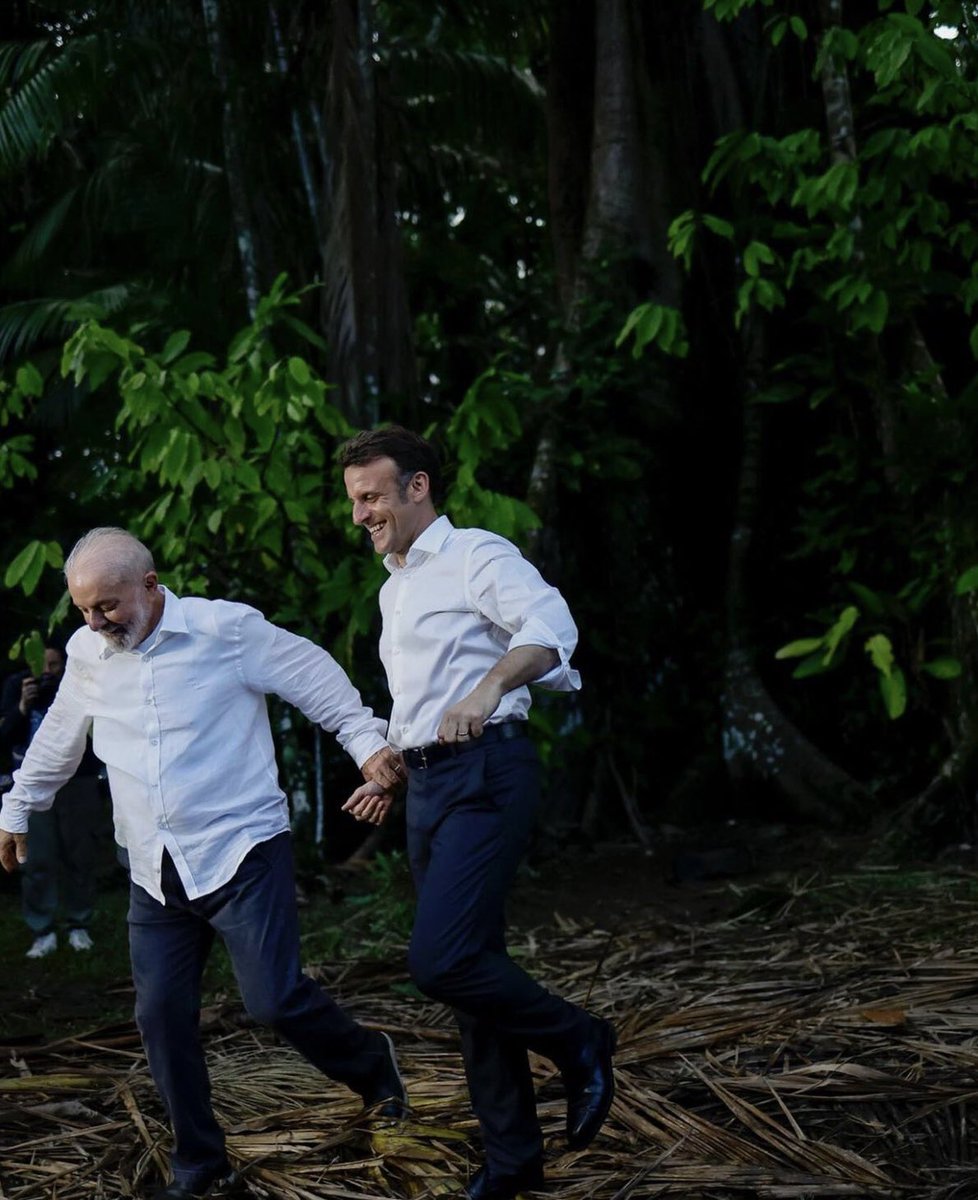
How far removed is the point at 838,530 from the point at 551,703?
2069 millimetres

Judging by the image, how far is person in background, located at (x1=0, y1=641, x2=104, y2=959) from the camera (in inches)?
335

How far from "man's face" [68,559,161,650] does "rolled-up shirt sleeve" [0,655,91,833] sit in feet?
0.90

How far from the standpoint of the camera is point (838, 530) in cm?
962

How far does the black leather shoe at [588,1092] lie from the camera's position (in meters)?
4.04

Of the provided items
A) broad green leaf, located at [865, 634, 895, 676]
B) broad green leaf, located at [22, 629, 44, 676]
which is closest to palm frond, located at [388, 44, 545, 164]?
broad green leaf, located at [22, 629, 44, 676]

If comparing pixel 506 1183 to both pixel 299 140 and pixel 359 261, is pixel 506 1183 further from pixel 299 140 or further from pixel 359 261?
pixel 299 140

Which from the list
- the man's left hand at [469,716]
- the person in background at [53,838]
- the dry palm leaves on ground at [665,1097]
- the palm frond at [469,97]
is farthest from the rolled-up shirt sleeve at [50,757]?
the palm frond at [469,97]

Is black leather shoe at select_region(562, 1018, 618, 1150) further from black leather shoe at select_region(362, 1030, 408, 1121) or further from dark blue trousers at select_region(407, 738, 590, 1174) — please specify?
black leather shoe at select_region(362, 1030, 408, 1121)

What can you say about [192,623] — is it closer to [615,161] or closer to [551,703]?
[551,703]

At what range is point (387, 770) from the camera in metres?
4.15

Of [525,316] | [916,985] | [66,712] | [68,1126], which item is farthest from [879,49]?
[525,316]

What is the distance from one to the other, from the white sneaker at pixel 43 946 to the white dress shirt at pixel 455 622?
16.2ft

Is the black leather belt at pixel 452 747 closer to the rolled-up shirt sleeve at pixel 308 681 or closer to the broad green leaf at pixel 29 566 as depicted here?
the rolled-up shirt sleeve at pixel 308 681

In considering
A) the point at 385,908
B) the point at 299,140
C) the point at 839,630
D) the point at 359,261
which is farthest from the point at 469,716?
the point at 299,140
